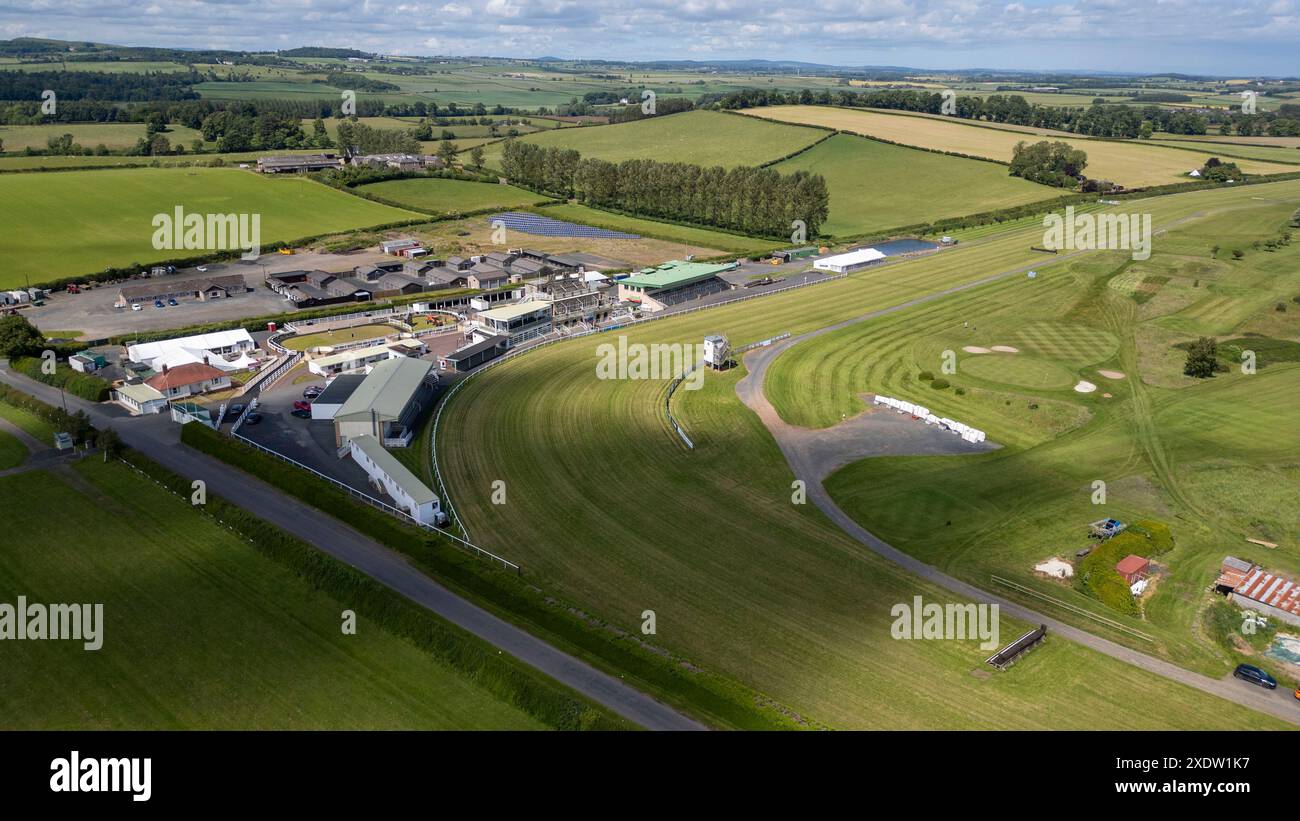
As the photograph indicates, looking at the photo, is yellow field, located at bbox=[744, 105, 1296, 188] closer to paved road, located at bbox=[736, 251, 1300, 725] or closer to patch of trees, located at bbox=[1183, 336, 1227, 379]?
patch of trees, located at bbox=[1183, 336, 1227, 379]

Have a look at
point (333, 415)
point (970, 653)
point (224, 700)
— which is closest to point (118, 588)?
point (224, 700)

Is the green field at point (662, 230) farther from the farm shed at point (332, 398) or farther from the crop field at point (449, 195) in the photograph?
the farm shed at point (332, 398)

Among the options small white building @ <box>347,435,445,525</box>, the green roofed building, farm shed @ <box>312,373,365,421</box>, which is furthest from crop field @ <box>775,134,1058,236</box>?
small white building @ <box>347,435,445,525</box>

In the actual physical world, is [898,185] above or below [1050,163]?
below

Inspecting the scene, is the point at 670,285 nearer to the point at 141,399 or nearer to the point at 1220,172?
the point at 141,399

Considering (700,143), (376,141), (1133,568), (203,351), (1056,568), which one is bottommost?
(1056,568)

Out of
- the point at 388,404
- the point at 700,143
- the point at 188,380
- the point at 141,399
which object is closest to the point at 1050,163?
the point at 700,143

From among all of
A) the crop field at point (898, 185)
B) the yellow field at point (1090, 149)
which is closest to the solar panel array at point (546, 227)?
the crop field at point (898, 185)
